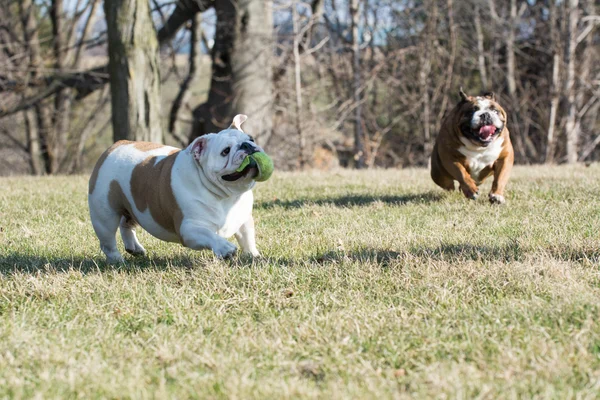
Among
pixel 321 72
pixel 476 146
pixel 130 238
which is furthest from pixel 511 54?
pixel 130 238

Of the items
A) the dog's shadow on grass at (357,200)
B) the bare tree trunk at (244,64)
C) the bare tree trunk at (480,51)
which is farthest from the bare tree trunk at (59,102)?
the dog's shadow on grass at (357,200)

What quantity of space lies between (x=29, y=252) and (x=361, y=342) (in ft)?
10.7

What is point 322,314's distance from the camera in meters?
3.46

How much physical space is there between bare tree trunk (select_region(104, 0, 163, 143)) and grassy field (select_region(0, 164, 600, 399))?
6128 millimetres

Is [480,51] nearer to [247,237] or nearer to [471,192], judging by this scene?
[471,192]

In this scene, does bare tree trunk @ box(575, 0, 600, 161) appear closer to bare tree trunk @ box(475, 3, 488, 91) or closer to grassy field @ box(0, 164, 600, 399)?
bare tree trunk @ box(475, 3, 488, 91)

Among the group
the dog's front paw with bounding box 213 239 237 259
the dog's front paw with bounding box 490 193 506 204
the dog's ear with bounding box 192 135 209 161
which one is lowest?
the dog's front paw with bounding box 490 193 506 204

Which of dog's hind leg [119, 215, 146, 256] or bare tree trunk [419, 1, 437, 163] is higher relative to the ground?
bare tree trunk [419, 1, 437, 163]

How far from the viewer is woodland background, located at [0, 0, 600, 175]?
14406 millimetres

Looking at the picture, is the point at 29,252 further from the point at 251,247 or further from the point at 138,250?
the point at 251,247

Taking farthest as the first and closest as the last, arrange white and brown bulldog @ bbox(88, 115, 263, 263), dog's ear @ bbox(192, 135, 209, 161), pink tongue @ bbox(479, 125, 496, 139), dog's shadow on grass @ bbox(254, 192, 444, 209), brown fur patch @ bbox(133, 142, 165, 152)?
dog's shadow on grass @ bbox(254, 192, 444, 209)
pink tongue @ bbox(479, 125, 496, 139)
brown fur patch @ bbox(133, 142, 165, 152)
dog's ear @ bbox(192, 135, 209, 161)
white and brown bulldog @ bbox(88, 115, 263, 263)

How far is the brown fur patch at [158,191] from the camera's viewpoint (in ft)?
14.7

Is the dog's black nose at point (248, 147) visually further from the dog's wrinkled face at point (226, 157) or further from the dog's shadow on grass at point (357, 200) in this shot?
the dog's shadow on grass at point (357, 200)

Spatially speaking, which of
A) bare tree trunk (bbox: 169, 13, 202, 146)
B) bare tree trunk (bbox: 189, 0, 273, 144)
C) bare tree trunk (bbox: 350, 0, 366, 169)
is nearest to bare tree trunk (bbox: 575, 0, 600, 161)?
bare tree trunk (bbox: 350, 0, 366, 169)
